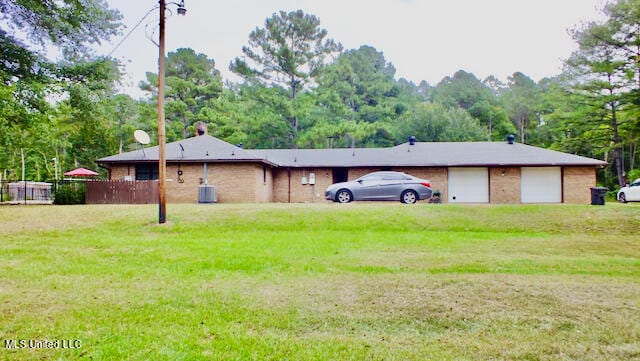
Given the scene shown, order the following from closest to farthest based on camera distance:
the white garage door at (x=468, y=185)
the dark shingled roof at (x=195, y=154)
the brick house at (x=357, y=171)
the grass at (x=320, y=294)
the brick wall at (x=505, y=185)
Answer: the grass at (x=320, y=294) → the dark shingled roof at (x=195, y=154) → the brick house at (x=357, y=171) → the brick wall at (x=505, y=185) → the white garage door at (x=468, y=185)

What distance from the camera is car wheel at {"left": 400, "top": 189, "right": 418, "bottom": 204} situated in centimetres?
1611

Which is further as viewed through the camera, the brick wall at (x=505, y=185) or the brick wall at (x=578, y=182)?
the brick wall at (x=505, y=185)

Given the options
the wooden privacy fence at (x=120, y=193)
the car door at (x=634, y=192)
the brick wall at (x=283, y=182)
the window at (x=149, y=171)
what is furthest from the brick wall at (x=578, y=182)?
the window at (x=149, y=171)

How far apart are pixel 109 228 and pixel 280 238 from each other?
202 inches

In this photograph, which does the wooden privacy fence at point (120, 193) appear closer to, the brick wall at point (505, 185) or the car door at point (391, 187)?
the car door at point (391, 187)

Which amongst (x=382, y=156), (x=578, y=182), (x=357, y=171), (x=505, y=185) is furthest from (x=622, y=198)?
(x=357, y=171)


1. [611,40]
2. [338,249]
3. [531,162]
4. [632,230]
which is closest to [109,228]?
[338,249]

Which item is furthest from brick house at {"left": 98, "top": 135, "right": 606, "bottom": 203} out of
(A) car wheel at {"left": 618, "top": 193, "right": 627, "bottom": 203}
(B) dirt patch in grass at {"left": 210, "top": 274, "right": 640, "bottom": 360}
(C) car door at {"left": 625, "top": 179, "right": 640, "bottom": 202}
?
(B) dirt patch in grass at {"left": 210, "top": 274, "right": 640, "bottom": 360}

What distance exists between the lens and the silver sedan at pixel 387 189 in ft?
52.6

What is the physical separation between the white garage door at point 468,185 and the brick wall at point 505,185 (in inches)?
11.6

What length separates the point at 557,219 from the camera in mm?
12125

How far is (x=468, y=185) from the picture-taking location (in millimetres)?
21203

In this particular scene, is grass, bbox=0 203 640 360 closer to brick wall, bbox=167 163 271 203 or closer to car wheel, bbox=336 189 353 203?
car wheel, bbox=336 189 353 203

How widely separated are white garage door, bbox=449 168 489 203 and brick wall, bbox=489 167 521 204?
296 mm
